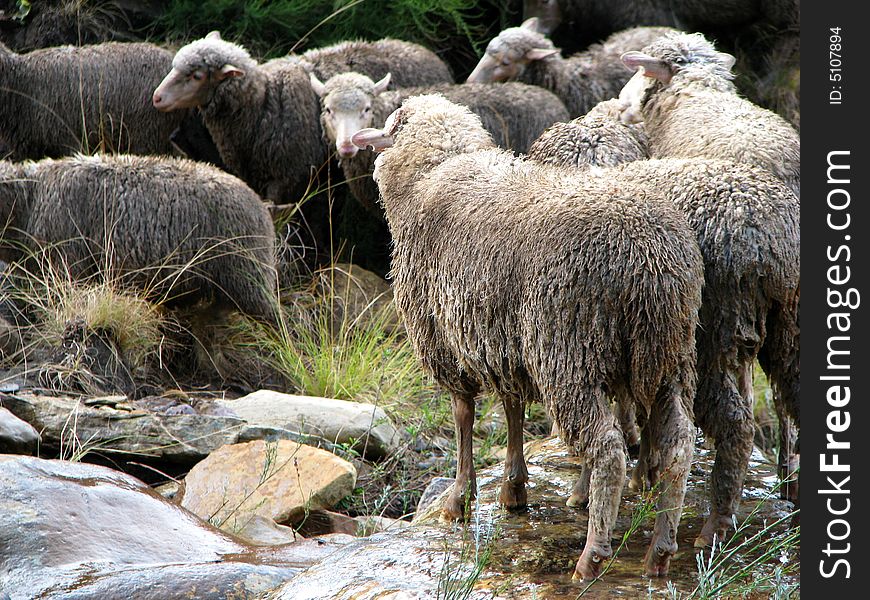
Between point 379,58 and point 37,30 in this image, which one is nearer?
point 379,58

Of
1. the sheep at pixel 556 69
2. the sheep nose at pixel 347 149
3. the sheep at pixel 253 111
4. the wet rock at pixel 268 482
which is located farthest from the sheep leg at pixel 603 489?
the sheep at pixel 556 69

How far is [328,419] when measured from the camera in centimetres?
723

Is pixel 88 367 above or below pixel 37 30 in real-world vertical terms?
below

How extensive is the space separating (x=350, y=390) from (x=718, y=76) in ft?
11.1

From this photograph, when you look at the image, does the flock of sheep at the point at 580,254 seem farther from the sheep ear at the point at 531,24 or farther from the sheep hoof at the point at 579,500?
the sheep ear at the point at 531,24

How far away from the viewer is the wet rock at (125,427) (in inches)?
262

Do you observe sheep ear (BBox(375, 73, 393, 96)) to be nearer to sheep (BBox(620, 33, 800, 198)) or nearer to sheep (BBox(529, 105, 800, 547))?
sheep (BBox(620, 33, 800, 198))

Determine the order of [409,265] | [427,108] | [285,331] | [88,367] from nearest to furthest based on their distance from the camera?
[409,265], [427,108], [88,367], [285,331]

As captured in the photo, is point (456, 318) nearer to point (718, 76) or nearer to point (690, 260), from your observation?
point (690, 260)

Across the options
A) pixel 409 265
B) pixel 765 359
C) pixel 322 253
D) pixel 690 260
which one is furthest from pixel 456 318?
pixel 322 253

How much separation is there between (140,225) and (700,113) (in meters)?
4.29

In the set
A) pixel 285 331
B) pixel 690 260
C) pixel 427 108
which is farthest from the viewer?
pixel 285 331

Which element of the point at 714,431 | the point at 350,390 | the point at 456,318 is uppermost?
the point at 456,318

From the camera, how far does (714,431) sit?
4.50 m
